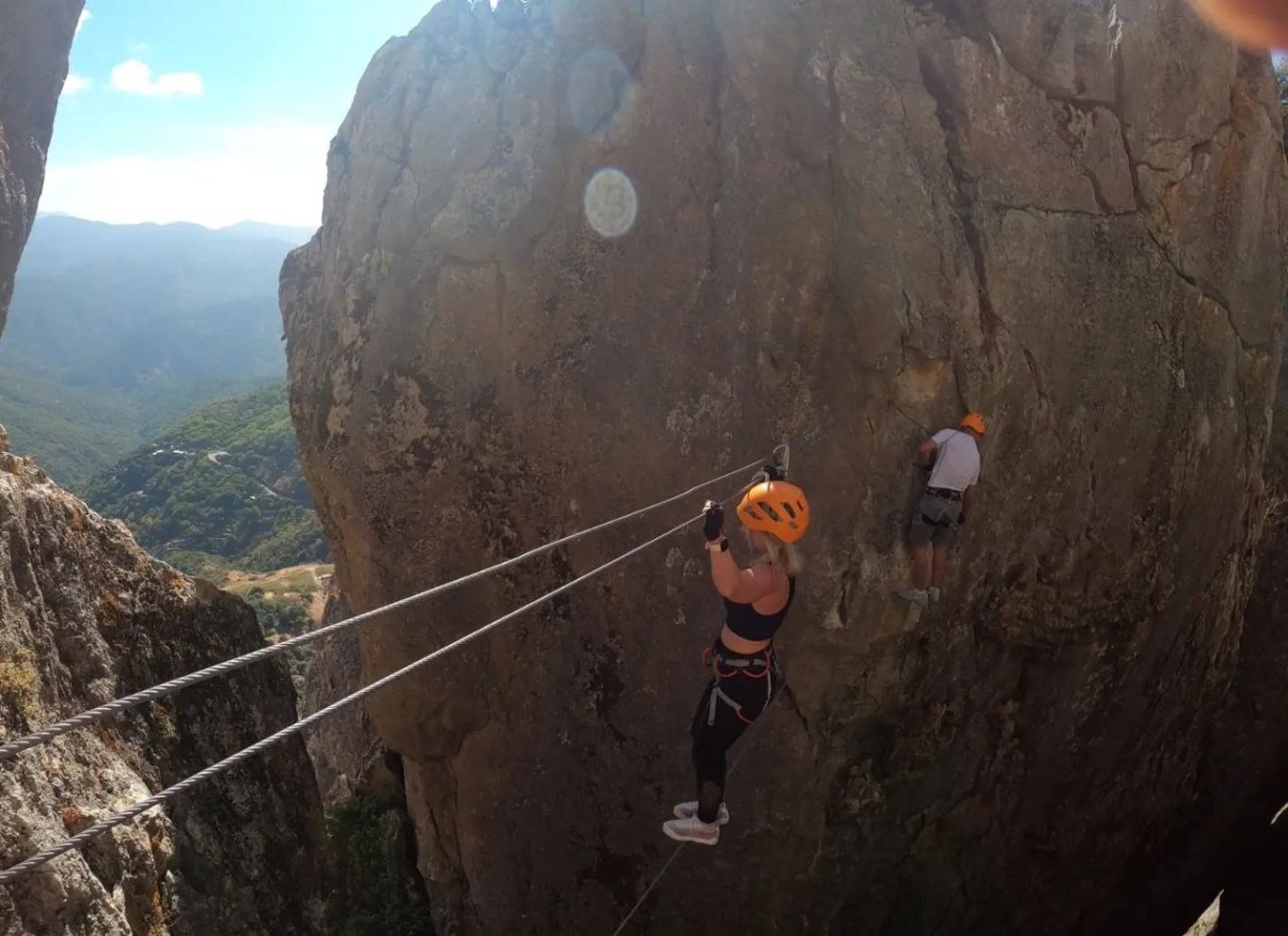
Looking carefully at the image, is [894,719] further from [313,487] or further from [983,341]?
[313,487]

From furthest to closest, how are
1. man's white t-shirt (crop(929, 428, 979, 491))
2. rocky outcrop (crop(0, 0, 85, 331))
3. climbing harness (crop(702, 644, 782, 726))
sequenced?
1. rocky outcrop (crop(0, 0, 85, 331))
2. man's white t-shirt (crop(929, 428, 979, 491))
3. climbing harness (crop(702, 644, 782, 726))

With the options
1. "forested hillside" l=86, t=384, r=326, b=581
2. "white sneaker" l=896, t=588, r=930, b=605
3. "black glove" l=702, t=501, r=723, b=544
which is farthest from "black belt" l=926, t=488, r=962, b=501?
"forested hillside" l=86, t=384, r=326, b=581

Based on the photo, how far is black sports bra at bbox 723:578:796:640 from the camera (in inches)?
226

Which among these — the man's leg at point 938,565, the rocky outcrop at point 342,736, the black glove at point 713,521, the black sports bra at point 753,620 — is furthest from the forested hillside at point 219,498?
the black glove at point 713,521

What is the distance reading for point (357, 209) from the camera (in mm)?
8344

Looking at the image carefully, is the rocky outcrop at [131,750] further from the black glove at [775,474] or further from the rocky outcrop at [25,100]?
the rocky outcrop at [25,100]

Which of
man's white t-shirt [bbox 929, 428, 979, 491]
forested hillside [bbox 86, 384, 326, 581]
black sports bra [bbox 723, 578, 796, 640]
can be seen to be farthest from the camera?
forested hillside [bbox 86, 384, 326, 581]

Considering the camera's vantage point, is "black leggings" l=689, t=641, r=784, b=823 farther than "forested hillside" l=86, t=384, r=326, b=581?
No

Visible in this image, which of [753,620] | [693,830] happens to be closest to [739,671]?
[753,620]

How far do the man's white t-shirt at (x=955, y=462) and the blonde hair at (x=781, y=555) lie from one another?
1.62 metres

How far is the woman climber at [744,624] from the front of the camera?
5.46 meters

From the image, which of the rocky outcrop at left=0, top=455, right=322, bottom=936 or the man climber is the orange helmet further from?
the rocky outcrop at left=0, top=455, right=322, bottom=936

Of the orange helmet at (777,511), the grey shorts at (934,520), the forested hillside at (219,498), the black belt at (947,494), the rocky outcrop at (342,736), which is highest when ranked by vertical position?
the orange helmet at (777,511)

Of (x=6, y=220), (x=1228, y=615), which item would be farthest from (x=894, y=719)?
(x=6, y=220)
